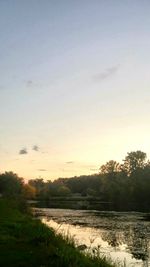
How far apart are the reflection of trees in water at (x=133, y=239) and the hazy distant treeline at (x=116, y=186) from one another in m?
45.7

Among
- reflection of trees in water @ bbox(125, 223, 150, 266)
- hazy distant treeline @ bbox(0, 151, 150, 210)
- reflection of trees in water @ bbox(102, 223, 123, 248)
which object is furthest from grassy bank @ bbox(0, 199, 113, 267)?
hazy distant treeline @ bbox(0, 151, 150, 210)

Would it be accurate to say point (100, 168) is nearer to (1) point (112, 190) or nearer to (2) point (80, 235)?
(1) point (112, 190)

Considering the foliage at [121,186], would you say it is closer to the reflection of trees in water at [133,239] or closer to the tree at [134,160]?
the tree at [134,160]

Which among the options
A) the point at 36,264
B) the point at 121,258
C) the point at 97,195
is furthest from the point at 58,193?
the point at 36,264

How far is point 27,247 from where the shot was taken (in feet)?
60.1

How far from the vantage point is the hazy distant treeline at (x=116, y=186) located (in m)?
112

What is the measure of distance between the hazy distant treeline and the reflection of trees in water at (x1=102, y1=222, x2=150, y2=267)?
4569 centimetres

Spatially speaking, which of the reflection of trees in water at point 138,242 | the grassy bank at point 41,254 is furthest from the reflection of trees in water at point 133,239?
the grassy bank at point 41,254

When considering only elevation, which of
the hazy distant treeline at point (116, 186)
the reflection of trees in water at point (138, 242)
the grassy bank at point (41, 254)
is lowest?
the reflection of trees in water at point (138, 242)

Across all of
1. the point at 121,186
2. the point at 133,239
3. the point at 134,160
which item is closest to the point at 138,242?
the point at 133,239

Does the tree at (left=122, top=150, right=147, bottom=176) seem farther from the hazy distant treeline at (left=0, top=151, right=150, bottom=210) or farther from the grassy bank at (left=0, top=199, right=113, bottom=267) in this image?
the grassy bank at (left=0, top=199, right=113, bottom=267)

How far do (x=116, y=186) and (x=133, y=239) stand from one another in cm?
10333

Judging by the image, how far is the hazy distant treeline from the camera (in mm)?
112062

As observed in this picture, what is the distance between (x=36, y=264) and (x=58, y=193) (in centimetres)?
16498
